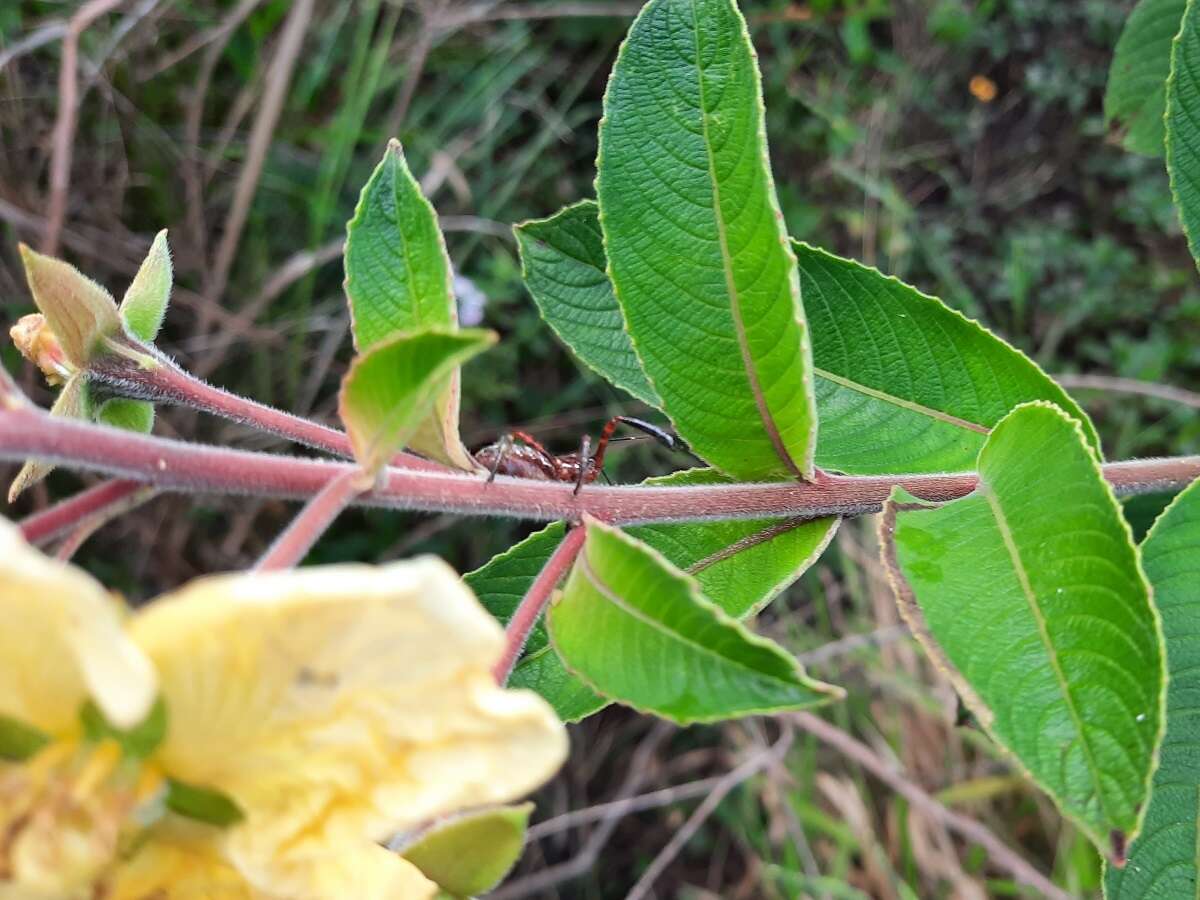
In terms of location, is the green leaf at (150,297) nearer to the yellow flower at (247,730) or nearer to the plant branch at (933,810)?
the yellow flower at (247,730)

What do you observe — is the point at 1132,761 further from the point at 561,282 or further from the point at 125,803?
the point at 561,282

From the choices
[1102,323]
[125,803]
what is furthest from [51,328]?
[1102,323]

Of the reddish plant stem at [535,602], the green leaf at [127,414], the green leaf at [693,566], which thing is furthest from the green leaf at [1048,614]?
the green leaf at [127,414]

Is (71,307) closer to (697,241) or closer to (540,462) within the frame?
(540,462)

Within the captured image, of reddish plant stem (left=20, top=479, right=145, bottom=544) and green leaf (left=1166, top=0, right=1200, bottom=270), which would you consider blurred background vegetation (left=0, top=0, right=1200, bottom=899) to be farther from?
reddish plant stem (left=20, top=479, right=145, bottom=544)

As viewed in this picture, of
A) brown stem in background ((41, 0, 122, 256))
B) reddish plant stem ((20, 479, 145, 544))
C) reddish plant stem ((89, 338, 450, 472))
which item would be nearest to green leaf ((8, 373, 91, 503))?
reddish plant stem ((89, 338, 450, 472))

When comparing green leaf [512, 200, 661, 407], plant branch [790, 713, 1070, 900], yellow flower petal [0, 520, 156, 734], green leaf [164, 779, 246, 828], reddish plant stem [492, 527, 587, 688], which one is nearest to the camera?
yellow flower petal [0, 520, 156, 734]

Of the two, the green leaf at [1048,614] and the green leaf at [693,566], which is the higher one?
the green leaf at [1048,614]

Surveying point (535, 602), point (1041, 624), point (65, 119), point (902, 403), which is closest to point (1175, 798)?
point (1041, 624)
